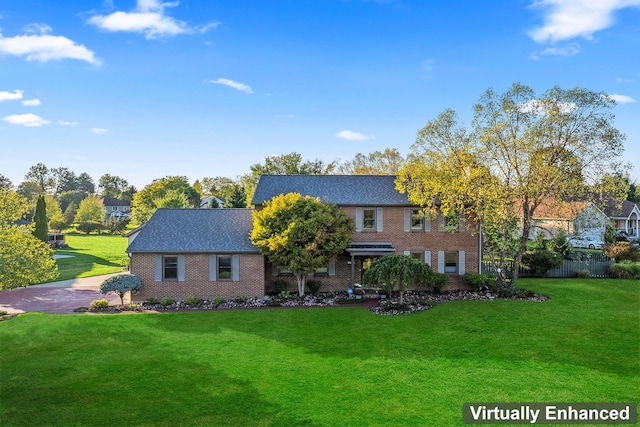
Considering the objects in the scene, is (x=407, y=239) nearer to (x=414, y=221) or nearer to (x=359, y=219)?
(x=414, y=221)

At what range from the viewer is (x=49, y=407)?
37.5ft

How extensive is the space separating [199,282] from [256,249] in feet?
12.7

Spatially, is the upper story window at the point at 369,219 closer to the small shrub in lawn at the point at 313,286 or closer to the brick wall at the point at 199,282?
the small shrub in lawn at the point at 313,286

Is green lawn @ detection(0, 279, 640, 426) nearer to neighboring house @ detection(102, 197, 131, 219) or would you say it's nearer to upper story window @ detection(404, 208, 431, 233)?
upper story window @ detection(404, 208, 431, 233)

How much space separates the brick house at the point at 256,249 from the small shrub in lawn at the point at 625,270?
1226 cm

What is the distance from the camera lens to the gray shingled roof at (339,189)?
2739cm

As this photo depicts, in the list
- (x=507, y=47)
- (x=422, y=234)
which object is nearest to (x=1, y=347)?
(x=422, y=234)

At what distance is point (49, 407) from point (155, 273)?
44.7 feet

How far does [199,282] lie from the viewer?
25.0 m

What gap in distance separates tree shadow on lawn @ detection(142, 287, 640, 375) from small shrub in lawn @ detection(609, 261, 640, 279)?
9255 millimetres

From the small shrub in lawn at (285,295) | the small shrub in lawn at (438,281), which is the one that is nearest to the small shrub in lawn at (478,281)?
the small shrub in lawn at (438,281)

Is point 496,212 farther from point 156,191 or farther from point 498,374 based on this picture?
point 156,191

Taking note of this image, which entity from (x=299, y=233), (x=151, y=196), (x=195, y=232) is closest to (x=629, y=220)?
(x=299, y=233)

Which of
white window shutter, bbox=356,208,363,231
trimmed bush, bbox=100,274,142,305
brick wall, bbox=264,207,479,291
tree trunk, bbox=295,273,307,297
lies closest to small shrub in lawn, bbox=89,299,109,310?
trimmed bush, bbox=100,274,142,305
